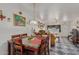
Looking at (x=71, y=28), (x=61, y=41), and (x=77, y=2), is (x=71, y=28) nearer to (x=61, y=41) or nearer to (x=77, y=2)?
(x=61, y=41)

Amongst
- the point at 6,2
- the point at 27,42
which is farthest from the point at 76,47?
the point at 6,2

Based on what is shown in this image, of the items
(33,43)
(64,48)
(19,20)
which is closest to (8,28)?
(19,20)

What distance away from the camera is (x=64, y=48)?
1.58m

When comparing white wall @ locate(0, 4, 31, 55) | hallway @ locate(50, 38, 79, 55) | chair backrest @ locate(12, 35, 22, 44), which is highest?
white wall @ locate(0, 4, 31, 55)

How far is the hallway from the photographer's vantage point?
157 cm

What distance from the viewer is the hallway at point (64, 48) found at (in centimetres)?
157

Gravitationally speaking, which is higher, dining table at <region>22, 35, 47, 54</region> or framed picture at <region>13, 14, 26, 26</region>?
Answer: framed picture at <region>13, 14, 26, 26</region>

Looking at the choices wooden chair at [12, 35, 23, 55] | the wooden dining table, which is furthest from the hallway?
wooden chair at [12, 35, 23, 55]

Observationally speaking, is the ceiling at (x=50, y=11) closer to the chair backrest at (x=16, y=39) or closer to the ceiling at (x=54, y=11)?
the ceiling at (x=54, y=11)

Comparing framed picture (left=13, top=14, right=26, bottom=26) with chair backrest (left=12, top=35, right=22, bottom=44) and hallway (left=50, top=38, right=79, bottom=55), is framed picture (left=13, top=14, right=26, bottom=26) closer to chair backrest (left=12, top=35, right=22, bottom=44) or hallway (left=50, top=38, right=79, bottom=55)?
chair backrest (left=12, top=35, right=22, bottom=44)

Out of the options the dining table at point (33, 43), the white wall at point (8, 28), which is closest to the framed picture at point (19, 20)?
the white wall at point (8, 28)

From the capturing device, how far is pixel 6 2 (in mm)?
1599

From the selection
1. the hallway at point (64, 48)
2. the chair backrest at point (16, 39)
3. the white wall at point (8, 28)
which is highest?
the white wall at point (8, 28)

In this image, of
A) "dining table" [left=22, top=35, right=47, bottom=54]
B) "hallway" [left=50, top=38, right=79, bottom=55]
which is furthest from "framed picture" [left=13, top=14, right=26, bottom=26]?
"hallway" [left=50, top=38, right=79, bottom=55]
